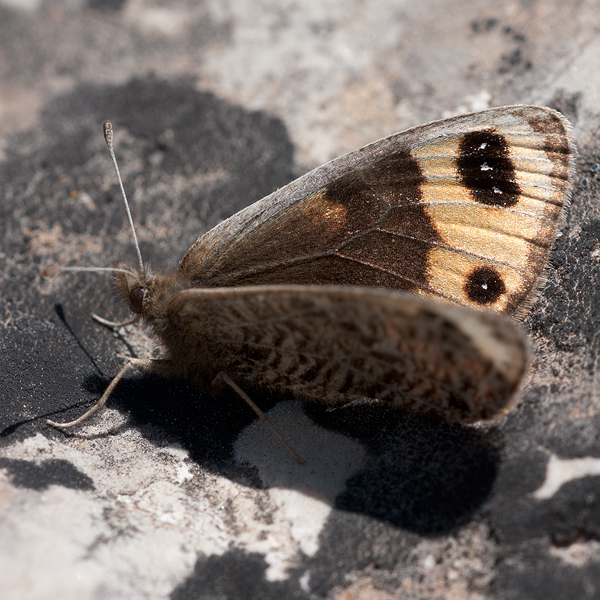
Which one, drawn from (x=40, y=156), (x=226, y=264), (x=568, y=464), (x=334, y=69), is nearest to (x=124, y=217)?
(x=40, y=156)

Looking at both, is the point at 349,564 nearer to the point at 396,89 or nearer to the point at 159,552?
the point at 159,552

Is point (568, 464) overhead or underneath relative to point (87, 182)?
underneath

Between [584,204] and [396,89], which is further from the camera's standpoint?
[396,89]

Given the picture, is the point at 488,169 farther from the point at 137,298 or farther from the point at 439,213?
the point at 137,298

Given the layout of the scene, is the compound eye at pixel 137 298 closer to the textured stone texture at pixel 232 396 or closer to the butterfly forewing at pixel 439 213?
the textured stone texture at pixel 232 396

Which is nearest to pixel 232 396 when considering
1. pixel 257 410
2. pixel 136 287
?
pixel 257 410
